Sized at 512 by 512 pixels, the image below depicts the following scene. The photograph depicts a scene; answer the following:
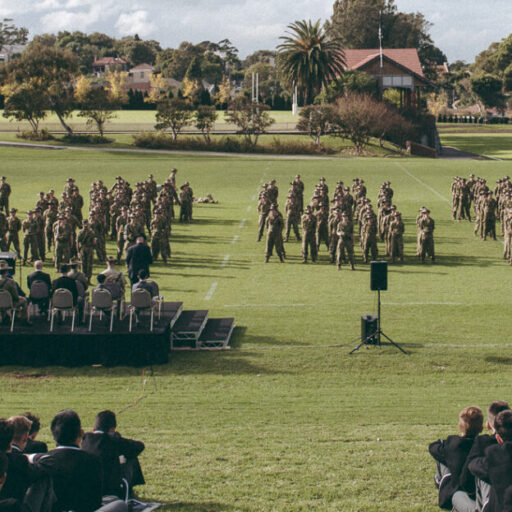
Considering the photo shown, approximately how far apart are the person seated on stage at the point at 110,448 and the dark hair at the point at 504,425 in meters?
3.14

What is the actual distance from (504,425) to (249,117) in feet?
226

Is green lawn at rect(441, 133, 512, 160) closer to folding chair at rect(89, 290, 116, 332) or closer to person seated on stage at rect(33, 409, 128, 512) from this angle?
folding chair at rect(89, 290, 116, 332)

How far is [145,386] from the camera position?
13.3 metres

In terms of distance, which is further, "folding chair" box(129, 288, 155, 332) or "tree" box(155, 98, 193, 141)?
"tree" box(155, 98, 193, 141)

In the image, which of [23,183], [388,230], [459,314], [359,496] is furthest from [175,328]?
[23,183]

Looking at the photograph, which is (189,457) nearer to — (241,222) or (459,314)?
(459,314)

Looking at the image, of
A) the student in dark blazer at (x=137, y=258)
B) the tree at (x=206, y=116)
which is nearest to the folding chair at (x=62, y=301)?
the student in dark blazer at (x=137, y=258)

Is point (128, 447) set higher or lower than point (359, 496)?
higher

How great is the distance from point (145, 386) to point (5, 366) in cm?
299

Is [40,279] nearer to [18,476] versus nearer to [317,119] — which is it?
[18,476]

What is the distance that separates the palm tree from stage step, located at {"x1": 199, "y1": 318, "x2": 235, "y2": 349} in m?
72.8

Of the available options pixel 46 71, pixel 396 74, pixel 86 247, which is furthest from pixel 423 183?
pixel 46 71

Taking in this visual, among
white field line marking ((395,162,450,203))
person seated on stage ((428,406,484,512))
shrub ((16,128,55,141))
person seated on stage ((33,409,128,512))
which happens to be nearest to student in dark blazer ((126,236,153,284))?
person seated on stage ((428,406,484,512))

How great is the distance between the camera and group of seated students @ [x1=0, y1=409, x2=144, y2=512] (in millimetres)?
6207
